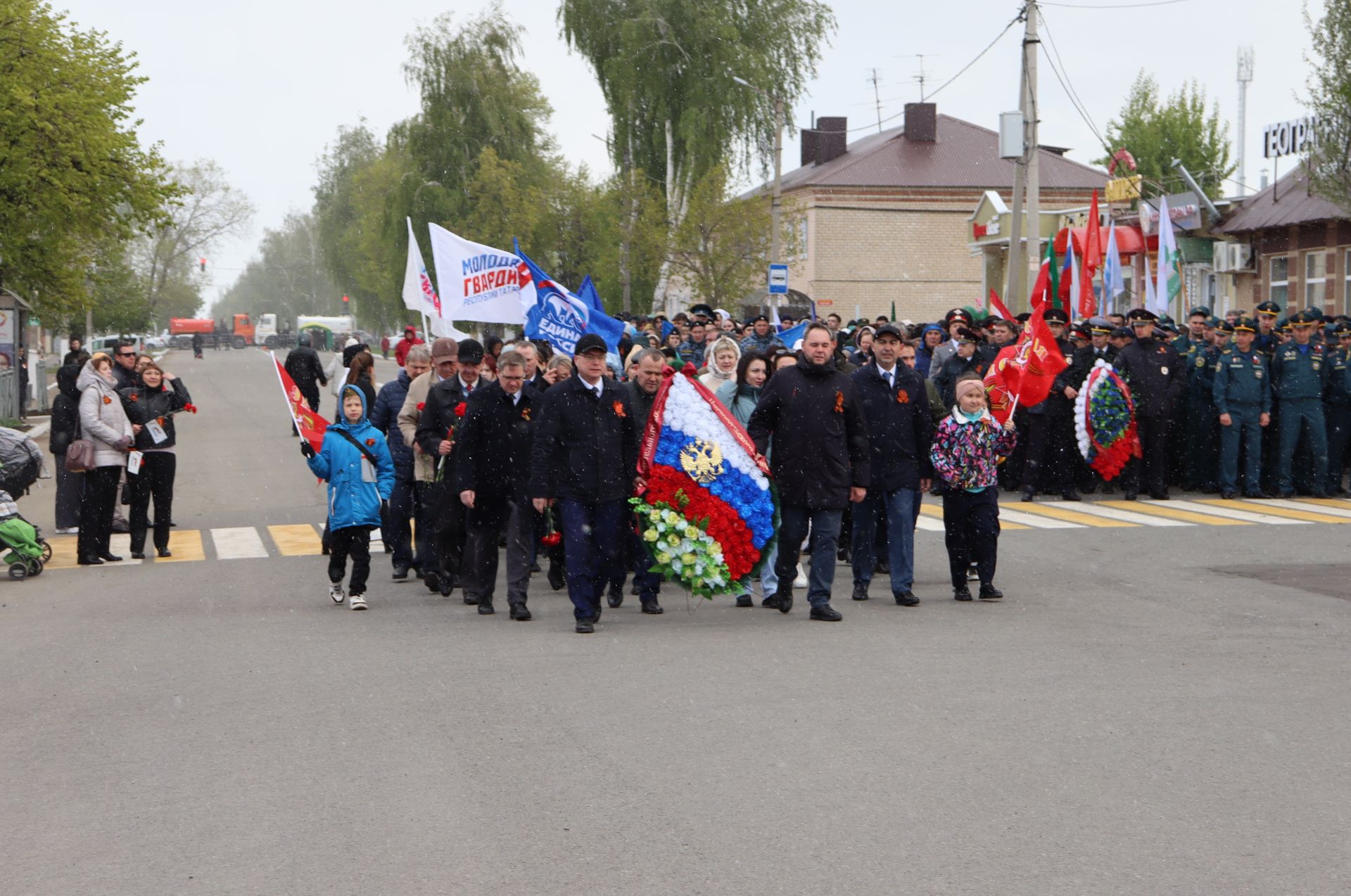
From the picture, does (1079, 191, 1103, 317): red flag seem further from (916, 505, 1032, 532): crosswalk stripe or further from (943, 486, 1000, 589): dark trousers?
(943, 486, 1000, 589): dark trousers

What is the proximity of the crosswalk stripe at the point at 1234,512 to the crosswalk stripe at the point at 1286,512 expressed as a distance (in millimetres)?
37

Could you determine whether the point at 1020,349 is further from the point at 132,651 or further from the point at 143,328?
the point at 143,328

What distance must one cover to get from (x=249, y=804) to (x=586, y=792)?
127cm

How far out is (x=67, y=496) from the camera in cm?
1692

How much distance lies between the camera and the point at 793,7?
4888 centimetres

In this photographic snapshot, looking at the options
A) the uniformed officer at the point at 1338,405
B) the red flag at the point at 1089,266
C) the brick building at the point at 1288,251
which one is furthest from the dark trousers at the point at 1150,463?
the brick building at the point at 1288,251

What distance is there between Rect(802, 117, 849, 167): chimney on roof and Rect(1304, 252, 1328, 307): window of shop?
34.6 m

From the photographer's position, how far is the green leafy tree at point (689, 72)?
47.2 m

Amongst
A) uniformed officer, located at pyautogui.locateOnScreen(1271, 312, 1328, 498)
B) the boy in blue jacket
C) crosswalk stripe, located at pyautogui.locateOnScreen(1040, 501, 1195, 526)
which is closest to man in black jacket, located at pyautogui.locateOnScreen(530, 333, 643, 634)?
the boy in blue jacket

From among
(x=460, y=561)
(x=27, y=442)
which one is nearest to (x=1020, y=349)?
(x=460, y=561)

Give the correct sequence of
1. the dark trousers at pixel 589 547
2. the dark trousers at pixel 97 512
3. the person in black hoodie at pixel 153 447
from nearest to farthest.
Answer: the dark trousers at pixel 589 547 < the dark trousers at pixel 97 512 < the person in black hoodie at pixel 153 447

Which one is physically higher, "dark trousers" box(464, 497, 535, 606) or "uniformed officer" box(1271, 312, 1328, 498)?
"uniformed officer" box(1271, 312, 1328, 498)

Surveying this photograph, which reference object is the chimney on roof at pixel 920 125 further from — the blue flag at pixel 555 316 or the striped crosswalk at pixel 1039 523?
the blue flag at pixel 555 316

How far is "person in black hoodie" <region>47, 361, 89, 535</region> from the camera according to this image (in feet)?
49.5
